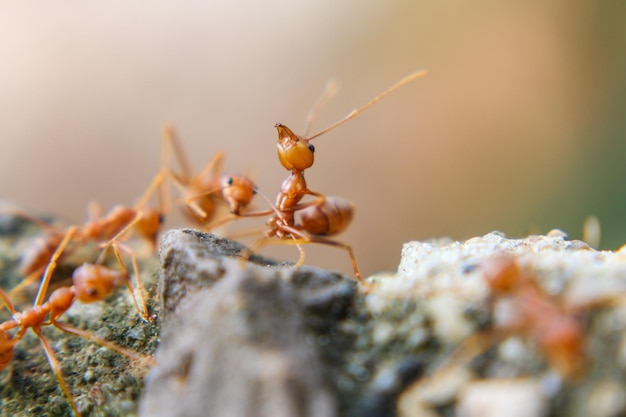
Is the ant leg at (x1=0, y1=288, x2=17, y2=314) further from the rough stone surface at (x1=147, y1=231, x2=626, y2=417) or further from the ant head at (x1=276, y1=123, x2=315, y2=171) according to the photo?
the ant head at (x1=276, y1=123, x2=315, y2=171)

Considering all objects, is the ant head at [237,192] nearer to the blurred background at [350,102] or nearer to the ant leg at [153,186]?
the ant leg at [153,186]

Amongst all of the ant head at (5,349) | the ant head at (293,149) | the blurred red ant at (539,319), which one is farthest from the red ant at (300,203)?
the ant head at (5,349)

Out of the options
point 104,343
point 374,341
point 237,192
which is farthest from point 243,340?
point 237,192

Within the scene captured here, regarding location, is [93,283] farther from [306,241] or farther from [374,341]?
[374,341]

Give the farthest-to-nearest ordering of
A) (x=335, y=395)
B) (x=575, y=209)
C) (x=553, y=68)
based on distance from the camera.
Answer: (x=553, y=68) → (x=575, y=209) → (x=335, y=395)

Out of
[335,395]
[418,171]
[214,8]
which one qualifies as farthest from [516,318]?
[214,8]

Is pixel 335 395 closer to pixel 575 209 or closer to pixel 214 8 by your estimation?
pixel 575 209
